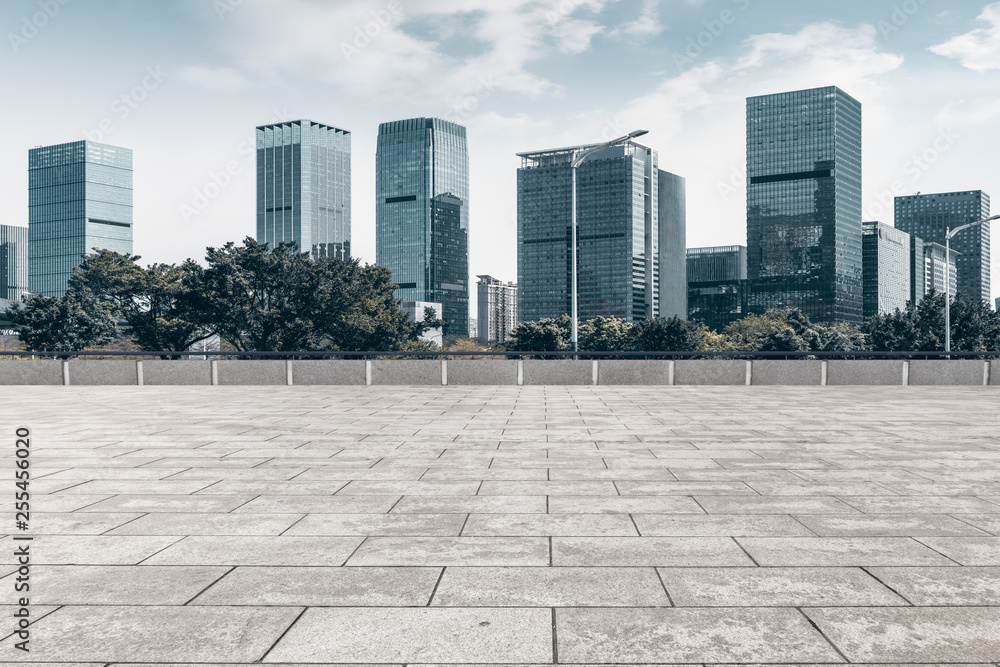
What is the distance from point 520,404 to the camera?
56.3ft

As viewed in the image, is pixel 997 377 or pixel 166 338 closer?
pixel 997 377

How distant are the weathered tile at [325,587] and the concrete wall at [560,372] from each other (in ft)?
62.7

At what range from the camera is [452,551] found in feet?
17.1

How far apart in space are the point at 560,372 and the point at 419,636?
67.3 feet

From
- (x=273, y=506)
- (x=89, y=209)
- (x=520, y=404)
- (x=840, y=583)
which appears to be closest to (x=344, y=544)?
(x=273, y=506)

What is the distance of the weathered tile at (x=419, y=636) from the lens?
3510 millimetres

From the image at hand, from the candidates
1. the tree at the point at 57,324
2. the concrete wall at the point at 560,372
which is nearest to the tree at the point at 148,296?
the tree at the point at 57,324

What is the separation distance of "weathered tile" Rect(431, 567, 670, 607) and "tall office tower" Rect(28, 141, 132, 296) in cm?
18617

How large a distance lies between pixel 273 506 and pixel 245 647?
10.2 feet

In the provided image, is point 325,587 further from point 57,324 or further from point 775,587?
point 57,324

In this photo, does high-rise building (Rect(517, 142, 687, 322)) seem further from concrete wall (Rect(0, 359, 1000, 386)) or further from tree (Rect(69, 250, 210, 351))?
concrete wall (Rect(0, 359, 1000, 386))

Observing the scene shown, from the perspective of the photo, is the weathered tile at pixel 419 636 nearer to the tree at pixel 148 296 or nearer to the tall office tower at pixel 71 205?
the tree at pixel 148 296

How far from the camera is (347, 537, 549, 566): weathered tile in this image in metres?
4.98

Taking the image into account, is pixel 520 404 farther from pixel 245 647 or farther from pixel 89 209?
pixel 89 209
